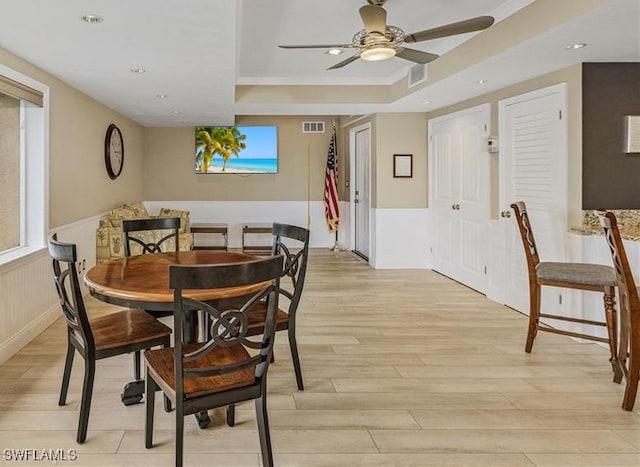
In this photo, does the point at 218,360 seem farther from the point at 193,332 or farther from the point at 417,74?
the point at 417,74

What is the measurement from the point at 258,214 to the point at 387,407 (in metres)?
6.39

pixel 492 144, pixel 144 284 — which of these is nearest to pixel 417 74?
pixel 492 144

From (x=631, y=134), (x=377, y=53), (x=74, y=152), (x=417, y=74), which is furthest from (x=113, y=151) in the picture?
(x=631, y=134)

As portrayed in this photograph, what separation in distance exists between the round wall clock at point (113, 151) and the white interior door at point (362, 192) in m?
3.52

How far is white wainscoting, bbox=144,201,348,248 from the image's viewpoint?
8.52 meters

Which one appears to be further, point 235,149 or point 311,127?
point 311,127

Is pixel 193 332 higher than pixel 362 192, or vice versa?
pixel 362 192

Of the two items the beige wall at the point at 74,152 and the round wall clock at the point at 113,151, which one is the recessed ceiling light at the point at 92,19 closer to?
the beige wall at the point at 74,152

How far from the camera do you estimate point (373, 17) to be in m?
2.83

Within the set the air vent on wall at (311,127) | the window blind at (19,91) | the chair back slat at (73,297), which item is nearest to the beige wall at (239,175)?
the air vent on wall at (311,127)

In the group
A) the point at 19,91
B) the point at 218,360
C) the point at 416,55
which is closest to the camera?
the point at 218,360

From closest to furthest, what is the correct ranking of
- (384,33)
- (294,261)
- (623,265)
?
(623,265), (294,261), (384,33)

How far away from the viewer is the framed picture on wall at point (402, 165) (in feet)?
21.3

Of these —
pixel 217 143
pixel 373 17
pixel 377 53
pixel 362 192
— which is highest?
pixel 217 143
